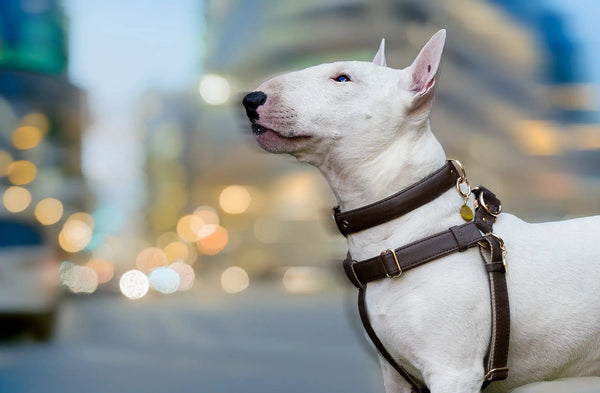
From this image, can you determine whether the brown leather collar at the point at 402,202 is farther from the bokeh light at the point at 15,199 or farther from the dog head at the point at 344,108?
the bokeh light at the point at 15,199

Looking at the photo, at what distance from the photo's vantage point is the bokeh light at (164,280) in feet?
99.8

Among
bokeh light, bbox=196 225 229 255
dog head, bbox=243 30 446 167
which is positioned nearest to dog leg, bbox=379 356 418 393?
dog head, bbox=243 30 446 167

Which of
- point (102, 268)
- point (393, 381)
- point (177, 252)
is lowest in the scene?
point (177, 252)

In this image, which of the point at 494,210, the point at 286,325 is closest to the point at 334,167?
the point at 494,210

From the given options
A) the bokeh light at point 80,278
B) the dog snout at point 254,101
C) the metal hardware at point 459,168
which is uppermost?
the dog snout at point 254,101

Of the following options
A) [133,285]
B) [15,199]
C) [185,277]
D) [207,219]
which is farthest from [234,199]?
[15,199]

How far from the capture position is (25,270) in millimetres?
11188

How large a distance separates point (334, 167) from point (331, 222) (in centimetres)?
31

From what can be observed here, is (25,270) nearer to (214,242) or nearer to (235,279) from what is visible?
(235,279)

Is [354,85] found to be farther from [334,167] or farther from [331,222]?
[331,222]

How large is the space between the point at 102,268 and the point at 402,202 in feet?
96.3

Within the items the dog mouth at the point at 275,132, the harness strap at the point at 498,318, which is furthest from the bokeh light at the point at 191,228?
the harness strap at the point at 498,318

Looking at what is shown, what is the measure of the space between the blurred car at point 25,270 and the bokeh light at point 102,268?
18771 millimetres

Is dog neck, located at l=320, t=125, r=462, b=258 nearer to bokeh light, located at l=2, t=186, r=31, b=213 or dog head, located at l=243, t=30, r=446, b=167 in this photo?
dog head, located at l=243, t=30, r=446, b=167
